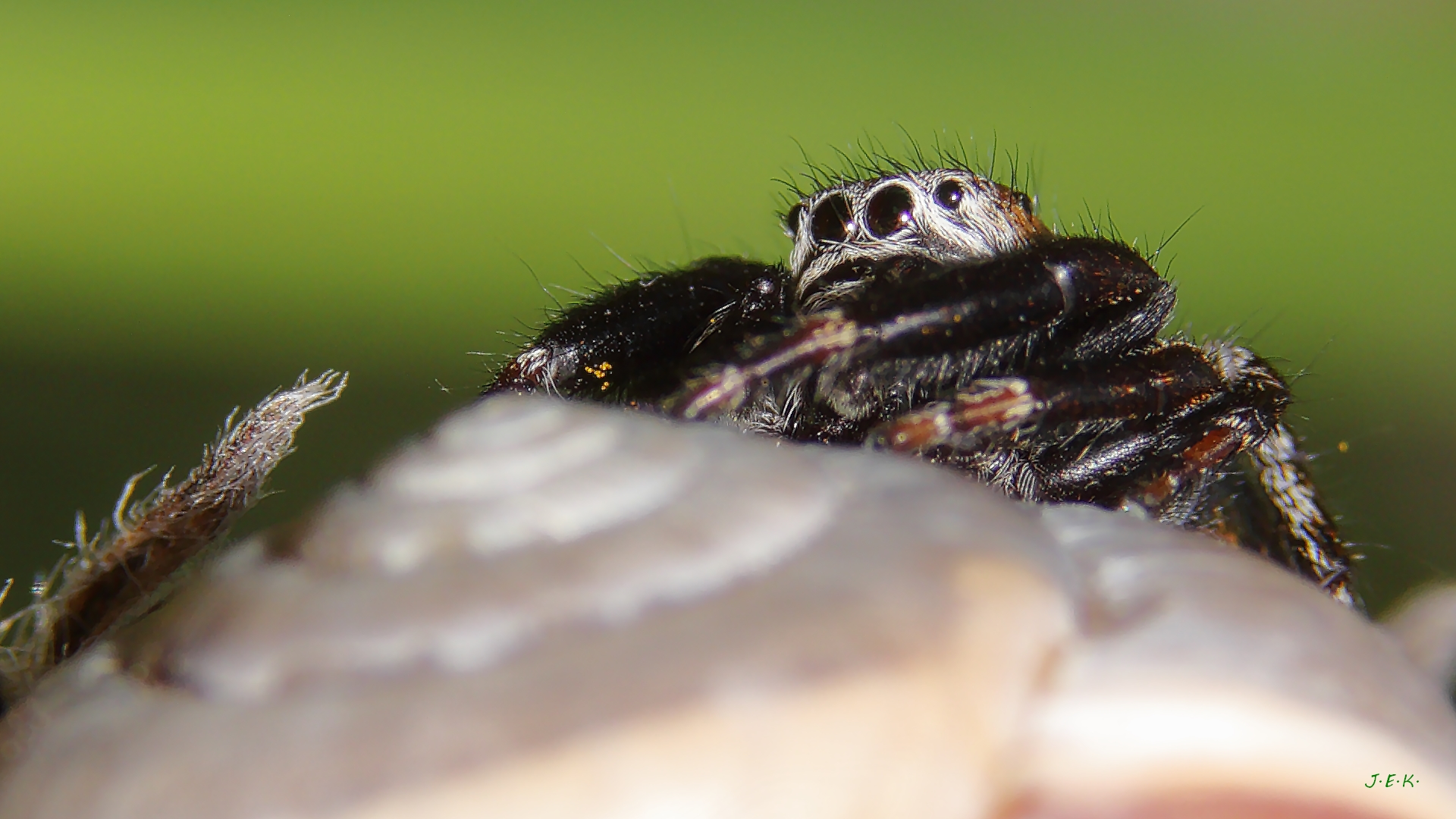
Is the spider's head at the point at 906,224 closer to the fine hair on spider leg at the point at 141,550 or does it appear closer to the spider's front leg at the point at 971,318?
the spider's front leg at the point at 971,318

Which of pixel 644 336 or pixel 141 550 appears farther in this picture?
pixel 644 336

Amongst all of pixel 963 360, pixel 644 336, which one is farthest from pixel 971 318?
pixel 644 336

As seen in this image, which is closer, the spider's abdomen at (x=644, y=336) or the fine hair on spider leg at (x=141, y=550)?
the fine hair on spider leg at (x=141, y=550)

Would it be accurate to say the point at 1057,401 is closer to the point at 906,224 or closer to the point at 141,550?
the point at 906,224

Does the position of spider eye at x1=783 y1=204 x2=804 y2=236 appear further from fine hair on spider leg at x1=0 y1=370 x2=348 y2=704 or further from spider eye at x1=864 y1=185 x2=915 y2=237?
fine hair on spider leg at x1=0 y1=370 x2=348 y2=704

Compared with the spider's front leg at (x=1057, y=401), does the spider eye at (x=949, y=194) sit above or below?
above

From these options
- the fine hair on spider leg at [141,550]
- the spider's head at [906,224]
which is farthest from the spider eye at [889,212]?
the fine hair on spider leg at [141,550]
